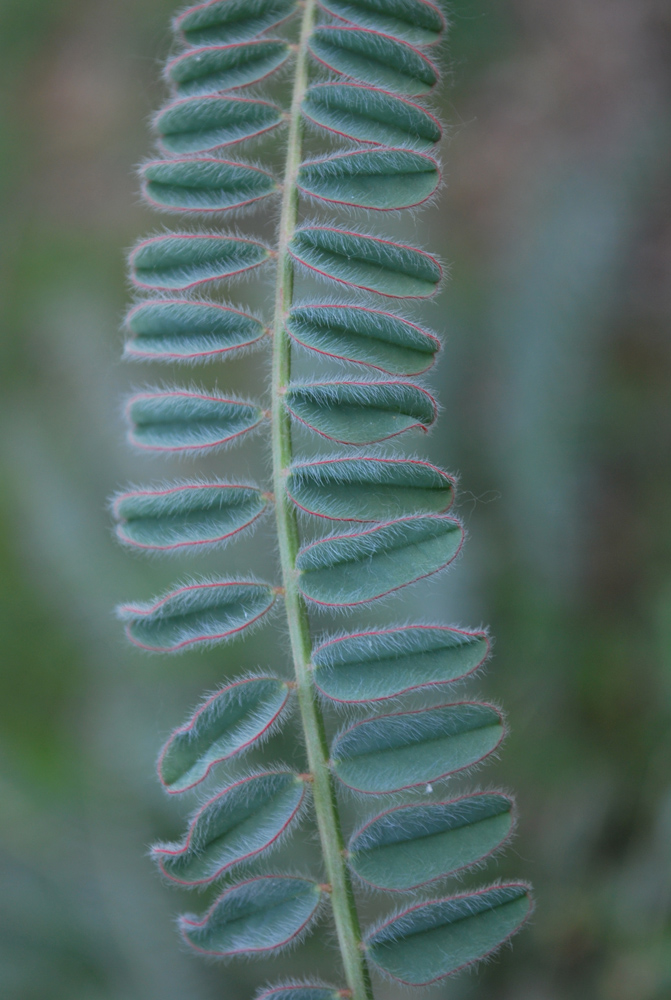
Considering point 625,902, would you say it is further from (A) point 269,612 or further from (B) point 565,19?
(B) point 565,19

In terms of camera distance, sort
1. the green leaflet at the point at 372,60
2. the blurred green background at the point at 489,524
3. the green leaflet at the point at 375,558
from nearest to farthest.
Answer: the green leaflet at the point at 375,558, the green leaflet at the point at 372,60, the blurred green background at the point at 489,524

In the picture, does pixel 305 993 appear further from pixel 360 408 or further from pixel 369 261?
pixel 369 261

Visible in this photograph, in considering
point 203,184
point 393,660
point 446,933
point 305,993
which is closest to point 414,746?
point 393,660

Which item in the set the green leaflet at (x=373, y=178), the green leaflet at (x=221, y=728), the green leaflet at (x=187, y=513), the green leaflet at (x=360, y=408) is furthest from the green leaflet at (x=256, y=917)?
the green leaflet at (x=373, y=178)

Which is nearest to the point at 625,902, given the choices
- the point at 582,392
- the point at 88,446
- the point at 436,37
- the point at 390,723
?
the point at 390,723

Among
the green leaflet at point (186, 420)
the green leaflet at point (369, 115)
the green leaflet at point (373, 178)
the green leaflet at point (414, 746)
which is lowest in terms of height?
the green leaflet at point (414, 746)

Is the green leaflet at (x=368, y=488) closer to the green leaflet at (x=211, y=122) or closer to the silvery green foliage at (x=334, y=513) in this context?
the silvery green foliage at (x=334, y=513)
